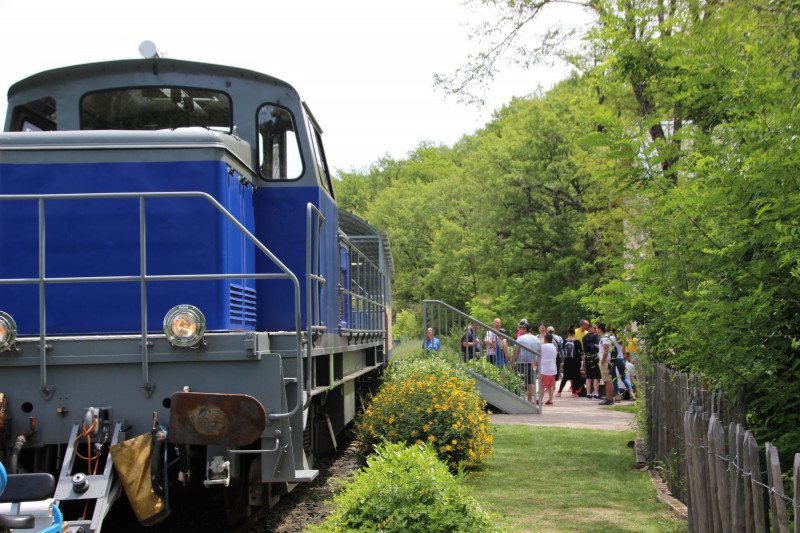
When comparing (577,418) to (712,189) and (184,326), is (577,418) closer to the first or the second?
(712,189)

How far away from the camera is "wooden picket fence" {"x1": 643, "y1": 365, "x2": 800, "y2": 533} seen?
12.1 ft

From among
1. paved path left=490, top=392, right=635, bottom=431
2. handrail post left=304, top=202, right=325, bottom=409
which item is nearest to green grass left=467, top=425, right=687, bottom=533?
paved path left=490, top=392, right=635, bottom=431

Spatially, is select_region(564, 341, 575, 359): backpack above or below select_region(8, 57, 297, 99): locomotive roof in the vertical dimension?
below

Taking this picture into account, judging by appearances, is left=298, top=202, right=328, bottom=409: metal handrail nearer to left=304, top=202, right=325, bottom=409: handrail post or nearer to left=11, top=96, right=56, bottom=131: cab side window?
left=304, top=202, right=325, bottom=409: handrail post

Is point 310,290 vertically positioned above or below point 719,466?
above

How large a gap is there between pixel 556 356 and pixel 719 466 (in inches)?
543

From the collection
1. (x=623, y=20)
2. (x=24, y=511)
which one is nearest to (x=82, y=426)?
(x=24, y=511)

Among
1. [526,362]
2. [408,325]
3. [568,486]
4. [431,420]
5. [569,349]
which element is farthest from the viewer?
[408,325]

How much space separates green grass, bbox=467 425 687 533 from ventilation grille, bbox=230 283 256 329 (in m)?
2.43

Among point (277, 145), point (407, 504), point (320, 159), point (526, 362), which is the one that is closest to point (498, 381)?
point (526, 362)

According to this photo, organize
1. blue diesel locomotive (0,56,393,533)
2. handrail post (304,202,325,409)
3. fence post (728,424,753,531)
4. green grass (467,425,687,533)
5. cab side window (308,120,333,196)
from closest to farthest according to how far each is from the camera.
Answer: fence post (728,424,753,531) < blue diesel locomotive (0,56,393,533) < handrail post (304,202,325,409) < green grass (467,425,687,533) < cab side window (308,120,333,196)

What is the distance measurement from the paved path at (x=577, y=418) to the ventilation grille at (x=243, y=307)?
23.5 feet

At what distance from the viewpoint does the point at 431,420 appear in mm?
9016

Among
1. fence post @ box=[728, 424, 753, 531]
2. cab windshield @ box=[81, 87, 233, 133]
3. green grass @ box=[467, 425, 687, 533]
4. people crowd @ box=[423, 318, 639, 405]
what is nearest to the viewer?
fence post @ box=[728, 424, 753, 531]
